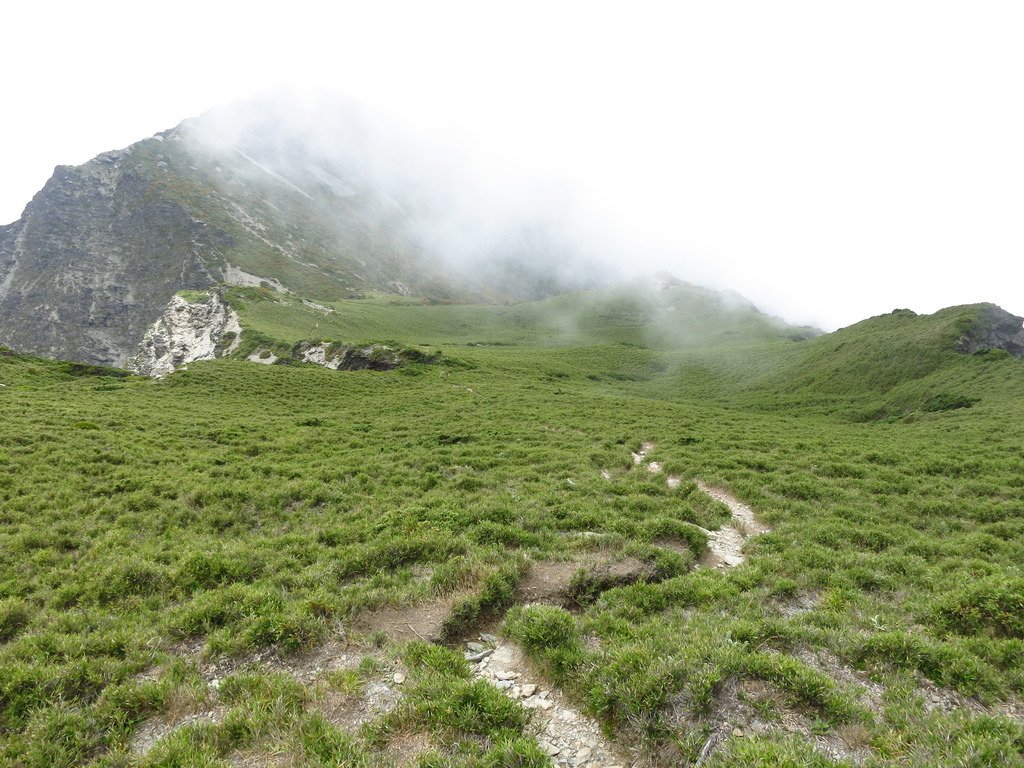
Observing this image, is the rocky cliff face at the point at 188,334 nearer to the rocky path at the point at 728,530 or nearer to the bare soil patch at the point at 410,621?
the rocky path at the point at 728,530

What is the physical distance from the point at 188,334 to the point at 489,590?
10466 cm

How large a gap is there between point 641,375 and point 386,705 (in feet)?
242

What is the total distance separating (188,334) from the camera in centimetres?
8969

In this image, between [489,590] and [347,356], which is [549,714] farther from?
[347,356]

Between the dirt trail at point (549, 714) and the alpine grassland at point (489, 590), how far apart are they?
141 millimetres

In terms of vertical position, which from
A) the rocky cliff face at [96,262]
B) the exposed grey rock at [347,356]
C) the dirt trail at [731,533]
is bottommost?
the dirt trail at [731,533]

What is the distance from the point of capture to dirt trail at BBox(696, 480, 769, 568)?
12703 mm

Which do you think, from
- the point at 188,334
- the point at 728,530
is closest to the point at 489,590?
the point at 728,530

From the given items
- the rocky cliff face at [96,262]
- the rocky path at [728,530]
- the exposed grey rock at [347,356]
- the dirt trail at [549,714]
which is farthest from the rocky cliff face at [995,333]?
the rocky cliff face at [96,262]

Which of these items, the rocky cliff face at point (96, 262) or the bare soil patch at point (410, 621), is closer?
the bare soil patch at point (410, 621)

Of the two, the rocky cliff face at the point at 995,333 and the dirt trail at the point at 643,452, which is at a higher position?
the rocky cliff face at the point at 995,333

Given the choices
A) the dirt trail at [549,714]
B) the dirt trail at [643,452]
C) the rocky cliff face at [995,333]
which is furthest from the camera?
the rocky cliff face at [995,333]

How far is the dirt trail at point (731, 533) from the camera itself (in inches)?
500

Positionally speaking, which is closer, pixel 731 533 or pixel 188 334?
pixel 731 533
